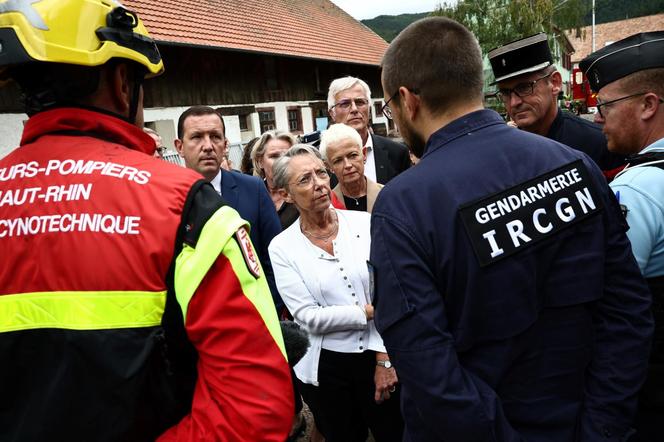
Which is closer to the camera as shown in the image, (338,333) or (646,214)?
(646,214)

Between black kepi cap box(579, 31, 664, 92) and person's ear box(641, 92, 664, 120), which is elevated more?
black kepi cap box(579, 31, 664, 92)

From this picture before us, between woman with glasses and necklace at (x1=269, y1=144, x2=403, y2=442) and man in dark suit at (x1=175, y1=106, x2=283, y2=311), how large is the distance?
22.1 inches

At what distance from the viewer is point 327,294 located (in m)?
2.47

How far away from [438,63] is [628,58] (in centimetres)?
106

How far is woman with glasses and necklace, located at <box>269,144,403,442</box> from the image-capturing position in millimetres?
2400

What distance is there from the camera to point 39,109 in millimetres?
1140

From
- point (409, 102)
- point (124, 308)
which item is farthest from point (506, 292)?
point (124, 308)

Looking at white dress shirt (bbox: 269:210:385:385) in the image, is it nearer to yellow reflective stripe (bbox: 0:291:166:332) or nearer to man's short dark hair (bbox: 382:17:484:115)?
man's short dark hair (bbox: 382:17:484:115)

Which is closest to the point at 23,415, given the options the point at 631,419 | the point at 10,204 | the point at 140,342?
the point at 140,342

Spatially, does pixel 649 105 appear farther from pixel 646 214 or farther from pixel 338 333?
pixel 338 333

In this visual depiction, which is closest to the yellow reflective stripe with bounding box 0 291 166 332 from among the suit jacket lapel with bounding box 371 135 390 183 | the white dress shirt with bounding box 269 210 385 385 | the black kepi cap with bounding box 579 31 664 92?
the white dress shirt with bounding box 269 210 385 385

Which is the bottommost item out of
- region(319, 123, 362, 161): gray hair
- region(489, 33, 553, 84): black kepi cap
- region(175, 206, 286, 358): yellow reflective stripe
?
region(175, 206, 286, 358): yellow reflective stripe

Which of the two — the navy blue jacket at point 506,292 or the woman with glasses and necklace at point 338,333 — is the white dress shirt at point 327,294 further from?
the navy blue jacket at point 506,292

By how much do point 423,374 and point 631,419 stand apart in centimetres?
72
